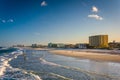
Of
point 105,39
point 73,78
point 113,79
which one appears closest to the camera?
point 113,79

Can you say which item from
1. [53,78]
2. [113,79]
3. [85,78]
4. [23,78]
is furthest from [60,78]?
[113,79]

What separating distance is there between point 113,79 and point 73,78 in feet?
10.2

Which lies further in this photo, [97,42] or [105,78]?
[97,42]

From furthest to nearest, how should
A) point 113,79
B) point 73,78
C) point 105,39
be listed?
point 105,39 → point 73,78 → point 113,79

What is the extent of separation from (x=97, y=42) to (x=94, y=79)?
179719 millimetres

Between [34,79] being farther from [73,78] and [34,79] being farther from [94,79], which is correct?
[94,79]

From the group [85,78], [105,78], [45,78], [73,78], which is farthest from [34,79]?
[105,78]

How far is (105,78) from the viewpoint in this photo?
48.1 feet

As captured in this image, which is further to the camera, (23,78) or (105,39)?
(105,39)

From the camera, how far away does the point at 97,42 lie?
19062 cm

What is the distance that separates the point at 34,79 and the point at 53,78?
1538 millimetres

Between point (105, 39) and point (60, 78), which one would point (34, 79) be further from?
point (105, 39)

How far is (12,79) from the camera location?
50.8ft

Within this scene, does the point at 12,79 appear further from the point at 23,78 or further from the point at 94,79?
the point at 94,79
